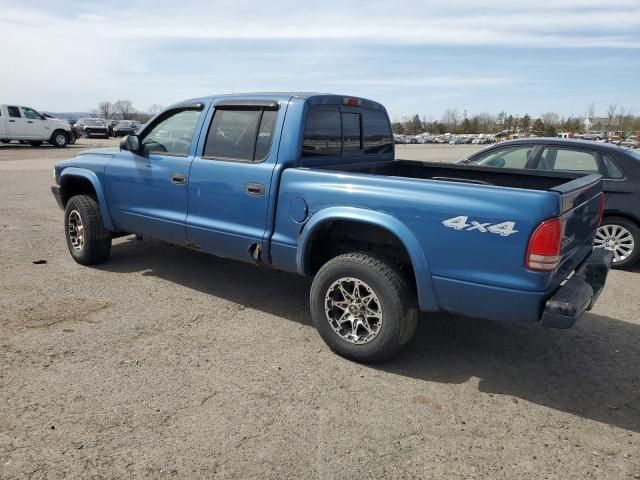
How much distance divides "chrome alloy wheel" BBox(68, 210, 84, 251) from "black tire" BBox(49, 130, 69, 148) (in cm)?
2252

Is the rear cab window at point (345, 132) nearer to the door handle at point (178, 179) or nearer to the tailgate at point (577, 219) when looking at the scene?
the door handle at point (178, 179)

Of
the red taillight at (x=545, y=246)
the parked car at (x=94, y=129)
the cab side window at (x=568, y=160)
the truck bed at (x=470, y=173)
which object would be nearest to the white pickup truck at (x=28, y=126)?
the parked car at (x=94, y=129)

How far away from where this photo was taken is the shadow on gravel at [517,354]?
3441 millimetres

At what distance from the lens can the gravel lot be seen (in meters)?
2.72

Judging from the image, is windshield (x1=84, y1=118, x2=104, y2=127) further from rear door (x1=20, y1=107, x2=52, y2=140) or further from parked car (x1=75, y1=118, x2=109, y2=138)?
rear door (x1=20, y1=107, x2=52, y2=140)

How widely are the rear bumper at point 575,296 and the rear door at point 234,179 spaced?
215 cm

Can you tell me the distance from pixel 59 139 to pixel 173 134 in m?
24.3

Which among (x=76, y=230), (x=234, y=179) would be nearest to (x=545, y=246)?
(x=234, y=179)

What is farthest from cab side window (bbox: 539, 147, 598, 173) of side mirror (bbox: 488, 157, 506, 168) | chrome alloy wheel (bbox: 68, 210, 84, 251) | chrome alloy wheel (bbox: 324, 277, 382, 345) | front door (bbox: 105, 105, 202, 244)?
chrome alloy wheel (bbox: 68, 210, 84, 251)

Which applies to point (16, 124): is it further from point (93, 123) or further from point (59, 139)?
point (93, 123)

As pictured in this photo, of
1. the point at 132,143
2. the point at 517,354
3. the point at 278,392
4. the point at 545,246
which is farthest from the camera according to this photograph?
the point at 132,143

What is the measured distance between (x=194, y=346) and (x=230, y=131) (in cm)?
183

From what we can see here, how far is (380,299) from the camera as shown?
3.60m

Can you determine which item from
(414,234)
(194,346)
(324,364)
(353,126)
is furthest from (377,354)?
(353,126)
